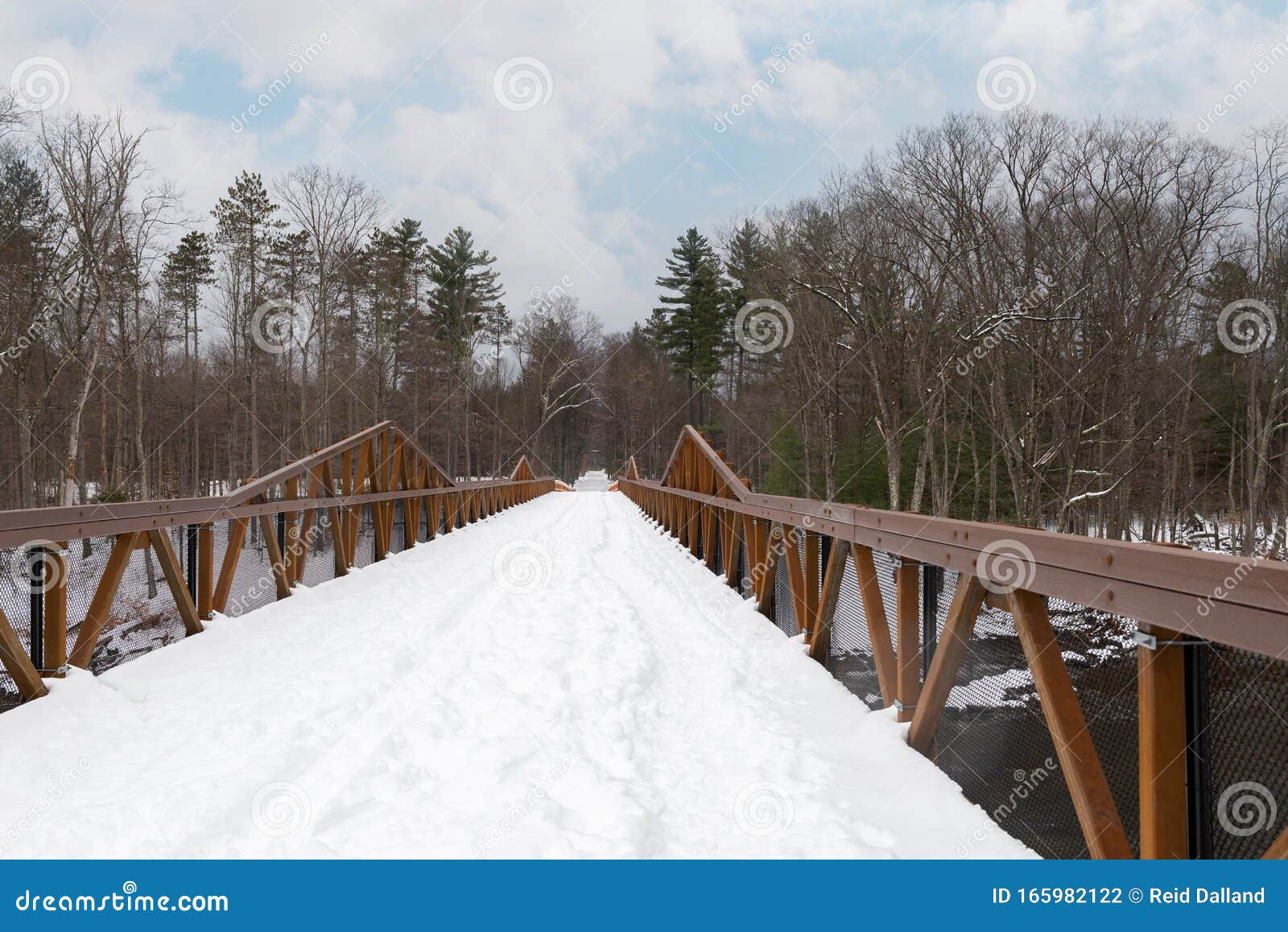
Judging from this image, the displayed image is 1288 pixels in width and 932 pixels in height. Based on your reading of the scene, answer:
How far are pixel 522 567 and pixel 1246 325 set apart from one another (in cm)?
2178

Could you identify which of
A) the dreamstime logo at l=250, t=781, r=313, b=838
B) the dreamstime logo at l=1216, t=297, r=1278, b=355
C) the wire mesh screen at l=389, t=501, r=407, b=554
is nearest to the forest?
the dreamstime logo at l=1216, t=297, r=1278, b=355

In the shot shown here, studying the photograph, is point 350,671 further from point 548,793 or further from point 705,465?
point 705,465

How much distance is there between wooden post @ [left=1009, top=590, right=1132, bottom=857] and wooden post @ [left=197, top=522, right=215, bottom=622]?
16.6ft

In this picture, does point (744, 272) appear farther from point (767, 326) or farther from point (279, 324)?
point (279, 324)

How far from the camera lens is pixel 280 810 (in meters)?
2.32

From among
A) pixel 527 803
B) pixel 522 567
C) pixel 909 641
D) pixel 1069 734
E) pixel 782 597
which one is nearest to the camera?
pixel 1069 734

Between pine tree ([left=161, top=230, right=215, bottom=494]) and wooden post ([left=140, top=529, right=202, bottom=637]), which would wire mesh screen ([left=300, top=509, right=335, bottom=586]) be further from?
pine tree ([left=161, top=230, right=215, bottom=494])

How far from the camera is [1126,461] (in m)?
17.2

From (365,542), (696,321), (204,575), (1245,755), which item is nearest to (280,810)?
(1245,755)

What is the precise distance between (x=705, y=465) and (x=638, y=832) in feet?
25.3

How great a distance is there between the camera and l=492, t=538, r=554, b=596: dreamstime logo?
21.8ft

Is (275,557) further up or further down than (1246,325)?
further down

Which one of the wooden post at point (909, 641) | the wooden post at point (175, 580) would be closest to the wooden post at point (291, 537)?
the wooden post at point (175, 580)

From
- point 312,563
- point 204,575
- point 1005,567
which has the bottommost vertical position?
point 312,563
